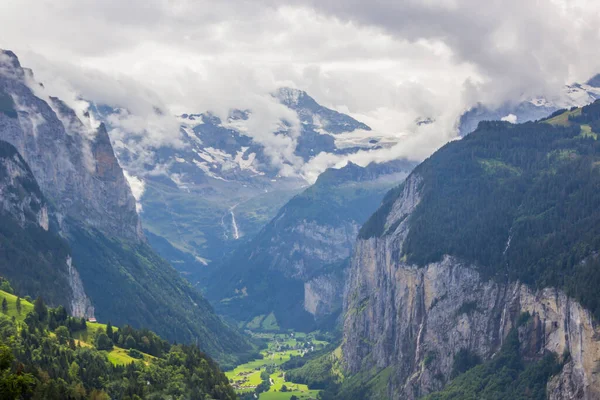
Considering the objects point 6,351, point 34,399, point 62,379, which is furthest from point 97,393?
point 6,351

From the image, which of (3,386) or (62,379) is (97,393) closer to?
(62,379)

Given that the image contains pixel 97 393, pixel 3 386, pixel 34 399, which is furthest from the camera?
pixel 97 393

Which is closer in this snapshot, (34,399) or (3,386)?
(3,386)

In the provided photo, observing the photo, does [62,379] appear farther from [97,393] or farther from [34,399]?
[34,399]

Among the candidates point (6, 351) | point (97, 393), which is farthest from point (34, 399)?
point (97, 393)

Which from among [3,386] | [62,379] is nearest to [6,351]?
[3,386]

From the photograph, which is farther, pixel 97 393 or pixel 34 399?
pixel 97 393

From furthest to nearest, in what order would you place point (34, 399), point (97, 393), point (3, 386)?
point (97, 393) < point (34, 399) < point (3, 386)
